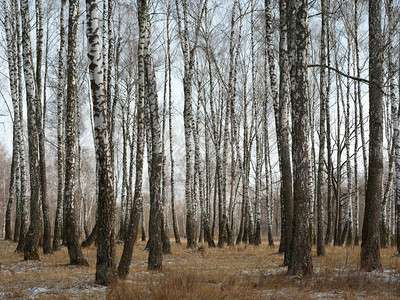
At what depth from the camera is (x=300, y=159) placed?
7180 mm

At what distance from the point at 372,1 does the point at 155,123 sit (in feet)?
18.5

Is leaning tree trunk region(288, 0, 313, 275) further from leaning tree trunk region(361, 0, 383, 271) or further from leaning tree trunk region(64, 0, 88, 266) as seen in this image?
leaning tree trunk region(64, 0, 88, 266)

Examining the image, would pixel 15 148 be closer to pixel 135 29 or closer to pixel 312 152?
pixel 135 29

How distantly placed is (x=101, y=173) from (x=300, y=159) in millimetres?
3788

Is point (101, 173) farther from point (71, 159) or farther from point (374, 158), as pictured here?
point (374, 158)

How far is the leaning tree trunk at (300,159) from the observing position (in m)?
7.02

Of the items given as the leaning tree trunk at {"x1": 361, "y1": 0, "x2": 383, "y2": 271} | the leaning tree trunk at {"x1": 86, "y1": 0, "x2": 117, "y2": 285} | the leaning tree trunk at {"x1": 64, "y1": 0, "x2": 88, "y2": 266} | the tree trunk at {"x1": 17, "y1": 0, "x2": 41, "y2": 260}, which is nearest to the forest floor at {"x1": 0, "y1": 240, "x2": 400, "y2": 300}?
the leaning tree trunk at {"x1": 86, "y1": 0, "x2": 117, "y2": 285}

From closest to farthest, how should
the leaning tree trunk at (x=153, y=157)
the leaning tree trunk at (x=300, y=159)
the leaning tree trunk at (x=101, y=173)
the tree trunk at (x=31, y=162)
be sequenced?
1. the leaning tree trunk at (x=101, y=173)
2. the leaning tree trunk at (x=300, y=159)
3. the leaning tree trunk at (x=153, y=157)
4. the tree trunk at (x=31, y=162)

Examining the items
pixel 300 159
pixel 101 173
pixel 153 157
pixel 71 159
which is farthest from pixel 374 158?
pixel 71 159

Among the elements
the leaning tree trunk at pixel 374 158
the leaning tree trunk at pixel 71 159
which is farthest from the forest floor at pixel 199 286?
the leaning tree trunk at pixel 71 159

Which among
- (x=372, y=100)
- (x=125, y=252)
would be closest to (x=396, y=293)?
(x=372, y=100)

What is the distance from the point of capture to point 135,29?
18328mm

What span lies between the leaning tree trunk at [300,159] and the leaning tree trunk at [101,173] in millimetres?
3460

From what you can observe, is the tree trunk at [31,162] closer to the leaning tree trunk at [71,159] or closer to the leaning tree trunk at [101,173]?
the leaning tree trunk at [71,159]
